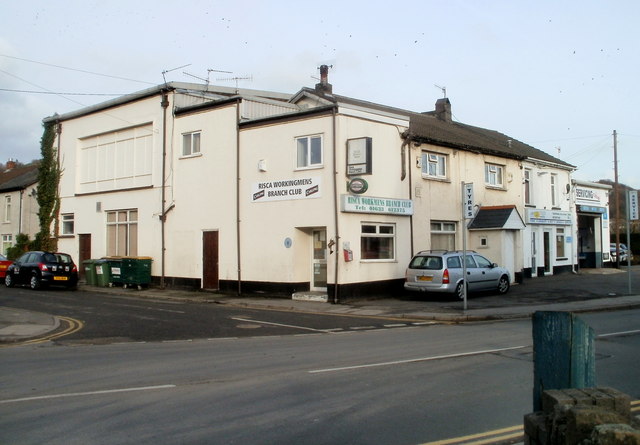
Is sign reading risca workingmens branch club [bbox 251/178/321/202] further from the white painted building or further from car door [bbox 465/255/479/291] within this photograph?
the white painted building

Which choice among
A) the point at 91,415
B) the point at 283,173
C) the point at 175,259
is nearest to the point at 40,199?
the point at 175,259

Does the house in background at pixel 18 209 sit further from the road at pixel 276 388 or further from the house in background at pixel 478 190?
the road at pixel 276 388

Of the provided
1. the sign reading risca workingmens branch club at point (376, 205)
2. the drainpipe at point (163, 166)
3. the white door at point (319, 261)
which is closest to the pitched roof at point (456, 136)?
the sign reading risca workingmens branch club at point (376, 205)

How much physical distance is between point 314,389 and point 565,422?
4852mm

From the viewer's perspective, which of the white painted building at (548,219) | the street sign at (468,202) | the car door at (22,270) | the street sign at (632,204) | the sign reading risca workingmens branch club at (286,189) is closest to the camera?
the street sign at (468,202)

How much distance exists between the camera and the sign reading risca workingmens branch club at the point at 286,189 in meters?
21.7

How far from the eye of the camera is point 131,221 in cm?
2880

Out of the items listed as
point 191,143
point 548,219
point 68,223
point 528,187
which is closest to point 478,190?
point 528,187

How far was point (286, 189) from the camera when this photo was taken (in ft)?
73.6

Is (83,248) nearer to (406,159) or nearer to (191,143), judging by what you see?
(191,143)

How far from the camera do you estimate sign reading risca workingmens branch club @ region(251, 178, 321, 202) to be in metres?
21.7

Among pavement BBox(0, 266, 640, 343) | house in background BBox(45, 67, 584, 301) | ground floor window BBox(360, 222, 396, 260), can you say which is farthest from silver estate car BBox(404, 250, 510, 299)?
house in background BBox(45, 67, 584, 301)

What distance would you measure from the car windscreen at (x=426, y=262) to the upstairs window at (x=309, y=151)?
481 cm

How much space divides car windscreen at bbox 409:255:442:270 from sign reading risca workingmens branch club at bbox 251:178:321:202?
4142 millimetres
